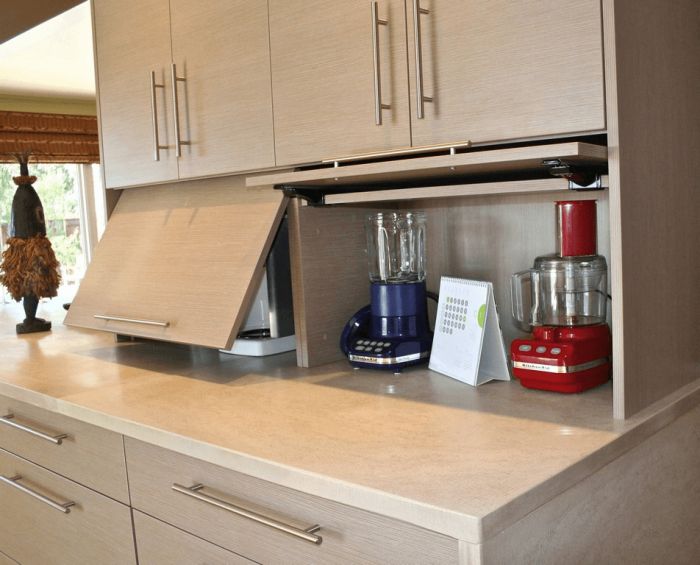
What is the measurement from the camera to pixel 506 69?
1.26 meters

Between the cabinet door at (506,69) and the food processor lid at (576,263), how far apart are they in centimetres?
32

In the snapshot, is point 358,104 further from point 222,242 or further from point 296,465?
point 296,465

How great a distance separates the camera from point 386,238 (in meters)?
1.84

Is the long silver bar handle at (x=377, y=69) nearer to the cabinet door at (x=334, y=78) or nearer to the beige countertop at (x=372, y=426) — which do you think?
the cabinet door at (x=334, y=78)

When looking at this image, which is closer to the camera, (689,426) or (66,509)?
(689,426)

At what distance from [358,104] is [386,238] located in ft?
1.40

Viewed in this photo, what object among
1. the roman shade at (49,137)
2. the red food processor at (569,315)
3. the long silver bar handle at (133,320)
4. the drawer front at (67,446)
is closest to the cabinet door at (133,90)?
the long silver bar handle at (133,320)

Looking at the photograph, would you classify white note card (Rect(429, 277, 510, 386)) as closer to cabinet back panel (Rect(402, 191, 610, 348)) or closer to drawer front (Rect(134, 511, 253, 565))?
cabinet back panel (Rect(402, 191, 610, 348))

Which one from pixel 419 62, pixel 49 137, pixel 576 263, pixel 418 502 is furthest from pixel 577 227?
pixel 49 137

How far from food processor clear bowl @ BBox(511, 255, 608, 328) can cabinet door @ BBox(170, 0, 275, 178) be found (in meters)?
0.67

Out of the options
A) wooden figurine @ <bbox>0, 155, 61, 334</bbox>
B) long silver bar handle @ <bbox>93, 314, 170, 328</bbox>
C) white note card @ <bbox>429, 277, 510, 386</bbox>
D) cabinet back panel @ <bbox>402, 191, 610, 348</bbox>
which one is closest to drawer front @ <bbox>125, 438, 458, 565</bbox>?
long silver bar handle @ <bbox>93, 314, 170, 328</bbox>

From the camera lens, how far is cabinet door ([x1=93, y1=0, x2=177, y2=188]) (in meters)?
1.97

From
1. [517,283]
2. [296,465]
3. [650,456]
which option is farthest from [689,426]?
[296,465]

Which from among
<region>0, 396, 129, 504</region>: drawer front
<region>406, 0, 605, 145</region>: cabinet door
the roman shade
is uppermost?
the roman shade
